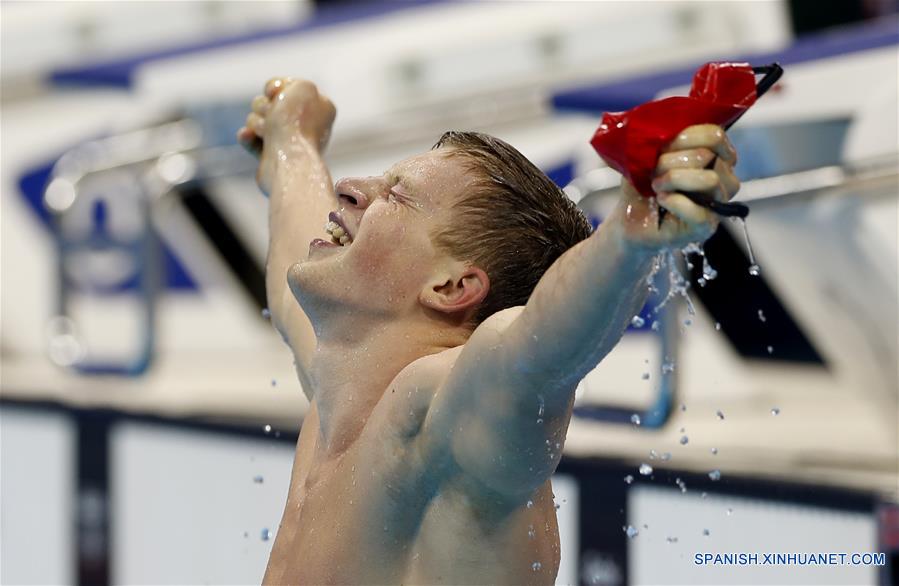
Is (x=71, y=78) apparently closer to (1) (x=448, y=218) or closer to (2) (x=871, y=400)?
(2) (x=871, y=400)

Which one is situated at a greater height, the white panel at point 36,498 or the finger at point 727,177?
the finger at point 727,177

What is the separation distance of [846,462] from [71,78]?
2662mm

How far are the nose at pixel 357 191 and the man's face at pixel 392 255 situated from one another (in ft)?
0.10

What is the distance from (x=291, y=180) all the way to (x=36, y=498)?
198 cm

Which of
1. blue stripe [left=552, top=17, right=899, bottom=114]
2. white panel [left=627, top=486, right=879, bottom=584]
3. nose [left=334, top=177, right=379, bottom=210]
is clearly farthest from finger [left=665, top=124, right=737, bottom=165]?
blue stripe [left=552, top=17, right=899, bottom=114]

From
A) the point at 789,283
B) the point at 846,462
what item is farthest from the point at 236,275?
the point at 846,462

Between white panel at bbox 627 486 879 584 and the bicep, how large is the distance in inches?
39.6

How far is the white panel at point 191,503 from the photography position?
120 inches

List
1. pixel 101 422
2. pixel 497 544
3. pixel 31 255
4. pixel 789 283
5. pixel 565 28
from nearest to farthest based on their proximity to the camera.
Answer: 1. pixel 497 544
2. pixel 789 283
3. pixel 101 422
4. pixel 565 28
5. pixel 31 255

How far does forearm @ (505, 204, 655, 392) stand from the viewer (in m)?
1.18

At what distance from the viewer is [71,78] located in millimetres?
4270

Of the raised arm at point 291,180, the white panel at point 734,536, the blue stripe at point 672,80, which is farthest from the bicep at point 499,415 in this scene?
the blue stripe at point 672,80

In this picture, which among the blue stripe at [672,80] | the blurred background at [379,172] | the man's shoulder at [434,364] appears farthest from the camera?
the blue stripe at [672,80]

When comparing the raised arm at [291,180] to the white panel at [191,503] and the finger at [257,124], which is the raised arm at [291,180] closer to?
the finger at [257,124]
